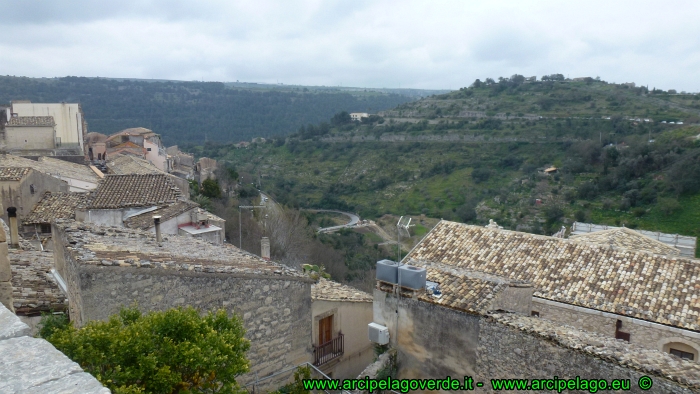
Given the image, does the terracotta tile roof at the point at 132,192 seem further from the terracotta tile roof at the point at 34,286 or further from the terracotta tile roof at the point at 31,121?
the terracotta tile roof at the point at 31,121

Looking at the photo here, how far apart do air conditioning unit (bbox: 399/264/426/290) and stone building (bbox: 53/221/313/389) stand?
175 cm

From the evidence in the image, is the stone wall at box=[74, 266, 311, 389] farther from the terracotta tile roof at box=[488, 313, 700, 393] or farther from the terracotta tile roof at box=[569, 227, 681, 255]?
the terracotta tile roof at box=[569, 227, 681, 255]

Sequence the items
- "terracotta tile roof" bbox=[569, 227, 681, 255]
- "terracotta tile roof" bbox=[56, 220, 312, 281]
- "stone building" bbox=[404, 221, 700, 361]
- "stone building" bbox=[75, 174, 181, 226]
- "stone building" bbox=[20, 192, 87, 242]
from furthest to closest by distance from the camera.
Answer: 1. "stone building" bbox=[20, 192, 87, 242]
2. "stone building" bbox=[75, 174, 181, 226]
3. "terracotta tile roof" bbox=[569, 227, 681, 255]
4. "stone building" bbox=[404, 221, 700, 361]
5. "terracotta tile roof" bbox=[56, 220, 312, 281]

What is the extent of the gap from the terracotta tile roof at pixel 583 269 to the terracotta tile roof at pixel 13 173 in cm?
1396

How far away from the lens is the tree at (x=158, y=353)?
4453 millimetres

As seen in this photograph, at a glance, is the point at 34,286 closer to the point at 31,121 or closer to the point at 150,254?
the point at 150,254

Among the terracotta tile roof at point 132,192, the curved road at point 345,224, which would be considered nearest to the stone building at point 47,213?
the terracotta tile roof at point 132,192

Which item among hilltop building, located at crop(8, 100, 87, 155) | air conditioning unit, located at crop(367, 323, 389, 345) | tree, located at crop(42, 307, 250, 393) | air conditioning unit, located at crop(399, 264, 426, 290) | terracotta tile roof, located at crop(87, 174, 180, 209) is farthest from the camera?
hilltop building, located at crop(8, 100, 87, 155)

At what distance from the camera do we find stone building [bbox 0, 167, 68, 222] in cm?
1711

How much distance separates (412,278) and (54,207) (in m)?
15.3

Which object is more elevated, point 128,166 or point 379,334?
point 128,166

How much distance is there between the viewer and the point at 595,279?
11195 millimetres

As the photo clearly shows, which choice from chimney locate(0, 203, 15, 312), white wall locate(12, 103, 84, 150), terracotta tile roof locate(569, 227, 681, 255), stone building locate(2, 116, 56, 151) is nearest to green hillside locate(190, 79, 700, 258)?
white wall locate(12, 103, 84, 150)

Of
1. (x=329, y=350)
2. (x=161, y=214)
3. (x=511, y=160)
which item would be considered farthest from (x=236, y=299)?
(x=511, y=160)
